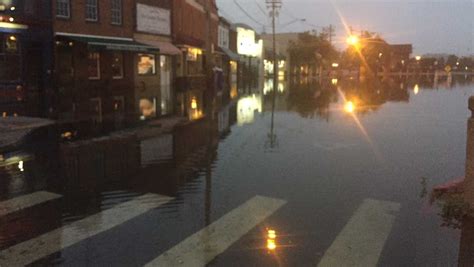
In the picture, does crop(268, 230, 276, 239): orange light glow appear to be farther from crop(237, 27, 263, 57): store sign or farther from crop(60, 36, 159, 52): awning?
crop(237, 27, 263, 57): store sign

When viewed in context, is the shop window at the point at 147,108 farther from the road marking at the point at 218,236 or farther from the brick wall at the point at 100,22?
the road marking at the point at 218,236

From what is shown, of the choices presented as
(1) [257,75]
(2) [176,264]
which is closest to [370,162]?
(2) [176,264]

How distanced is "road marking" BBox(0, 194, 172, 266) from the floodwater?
0.07 feet

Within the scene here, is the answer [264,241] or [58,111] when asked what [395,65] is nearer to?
[58,111]

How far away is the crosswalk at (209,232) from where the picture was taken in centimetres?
451

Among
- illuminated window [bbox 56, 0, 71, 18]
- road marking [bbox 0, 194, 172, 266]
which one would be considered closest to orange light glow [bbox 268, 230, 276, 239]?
road marking [bbox 0, 194, 172, 266]

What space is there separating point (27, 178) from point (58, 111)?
34.5 feet

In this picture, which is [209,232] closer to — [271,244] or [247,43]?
[271,244]

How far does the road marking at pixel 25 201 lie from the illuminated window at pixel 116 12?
2427 cm

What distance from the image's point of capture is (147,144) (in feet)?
36.1

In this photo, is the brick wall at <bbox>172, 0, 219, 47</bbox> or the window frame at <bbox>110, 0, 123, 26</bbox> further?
the brick wall at <bbox>172, 0, 219, 47</bbox>

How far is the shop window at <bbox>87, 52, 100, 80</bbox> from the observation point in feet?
90.5

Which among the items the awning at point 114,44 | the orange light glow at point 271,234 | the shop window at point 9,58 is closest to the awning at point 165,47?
the awning at point 114,44

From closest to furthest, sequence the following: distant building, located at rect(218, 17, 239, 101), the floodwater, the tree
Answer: the floodwater
distant building, located at rect(218, 17, 239, 101)
the tree
